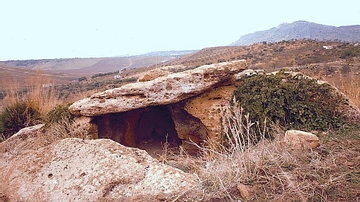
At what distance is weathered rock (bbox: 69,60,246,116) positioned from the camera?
5.96 meters

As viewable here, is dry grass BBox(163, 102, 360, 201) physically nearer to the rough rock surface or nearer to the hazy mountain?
the rough rock surface

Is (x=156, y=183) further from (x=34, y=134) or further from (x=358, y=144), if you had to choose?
(x=34, y=134)

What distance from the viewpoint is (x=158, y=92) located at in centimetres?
596

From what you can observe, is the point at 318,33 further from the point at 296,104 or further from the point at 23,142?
the point at 23,142

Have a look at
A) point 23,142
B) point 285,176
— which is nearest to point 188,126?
point 23,142

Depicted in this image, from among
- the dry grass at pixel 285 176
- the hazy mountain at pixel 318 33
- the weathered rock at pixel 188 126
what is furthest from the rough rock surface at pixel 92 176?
the hazy mountain at pixel 318 33

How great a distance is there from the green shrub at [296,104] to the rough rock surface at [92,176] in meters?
2.54

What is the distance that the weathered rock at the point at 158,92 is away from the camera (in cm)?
596

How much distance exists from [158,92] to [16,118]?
12.2ft

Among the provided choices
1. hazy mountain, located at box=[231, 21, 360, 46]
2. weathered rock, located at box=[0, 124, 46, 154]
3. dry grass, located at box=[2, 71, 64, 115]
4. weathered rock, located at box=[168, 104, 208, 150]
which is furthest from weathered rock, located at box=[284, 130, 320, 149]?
hazy mountain, located at box=[231, 21, 360, 46]

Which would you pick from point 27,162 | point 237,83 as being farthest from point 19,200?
point 237,83

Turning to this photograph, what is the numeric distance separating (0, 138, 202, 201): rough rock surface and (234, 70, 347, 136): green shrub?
99.9 inches

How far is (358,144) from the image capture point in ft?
11.0

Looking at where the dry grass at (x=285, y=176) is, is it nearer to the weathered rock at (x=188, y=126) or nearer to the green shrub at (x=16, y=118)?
the weathered rock at (x=188, y=126)
